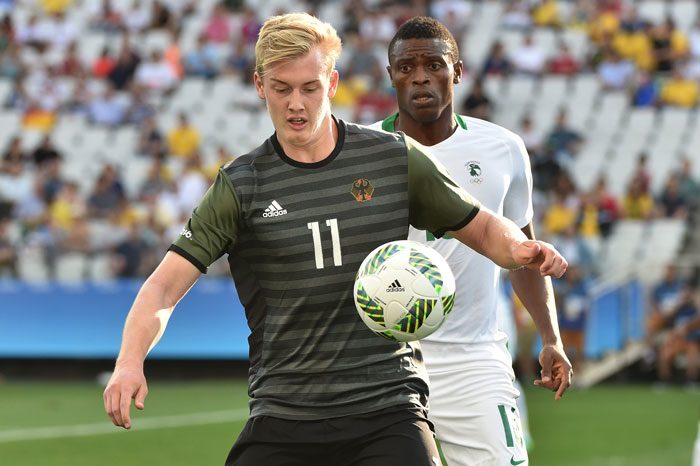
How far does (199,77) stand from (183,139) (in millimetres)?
2436

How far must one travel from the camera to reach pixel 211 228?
5027 millimetres

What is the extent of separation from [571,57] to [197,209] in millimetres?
20443

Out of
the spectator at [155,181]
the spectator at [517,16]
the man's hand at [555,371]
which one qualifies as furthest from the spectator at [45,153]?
the man's hand at [555,371]

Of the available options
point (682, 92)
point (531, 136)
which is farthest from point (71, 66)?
point (682, 92)

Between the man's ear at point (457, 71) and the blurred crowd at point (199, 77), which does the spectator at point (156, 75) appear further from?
the man's ear at point (457, 71)

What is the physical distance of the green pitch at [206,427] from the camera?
1233 centimetres

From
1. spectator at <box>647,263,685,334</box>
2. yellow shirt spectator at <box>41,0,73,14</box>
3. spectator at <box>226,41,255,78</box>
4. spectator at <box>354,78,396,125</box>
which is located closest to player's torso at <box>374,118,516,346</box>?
spectator at <box>647,263,685,334</box>

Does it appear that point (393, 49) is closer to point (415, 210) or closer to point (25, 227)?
point (415, 210)

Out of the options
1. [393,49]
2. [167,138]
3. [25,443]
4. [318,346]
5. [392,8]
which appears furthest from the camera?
[392,8]

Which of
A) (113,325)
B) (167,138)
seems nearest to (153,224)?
(113,325)

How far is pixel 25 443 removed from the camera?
13.3 m

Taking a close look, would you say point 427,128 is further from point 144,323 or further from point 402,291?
point 144,323

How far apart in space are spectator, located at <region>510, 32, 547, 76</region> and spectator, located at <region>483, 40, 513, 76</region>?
0.22 metres

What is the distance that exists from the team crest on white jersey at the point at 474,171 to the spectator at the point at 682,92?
57.9ft
